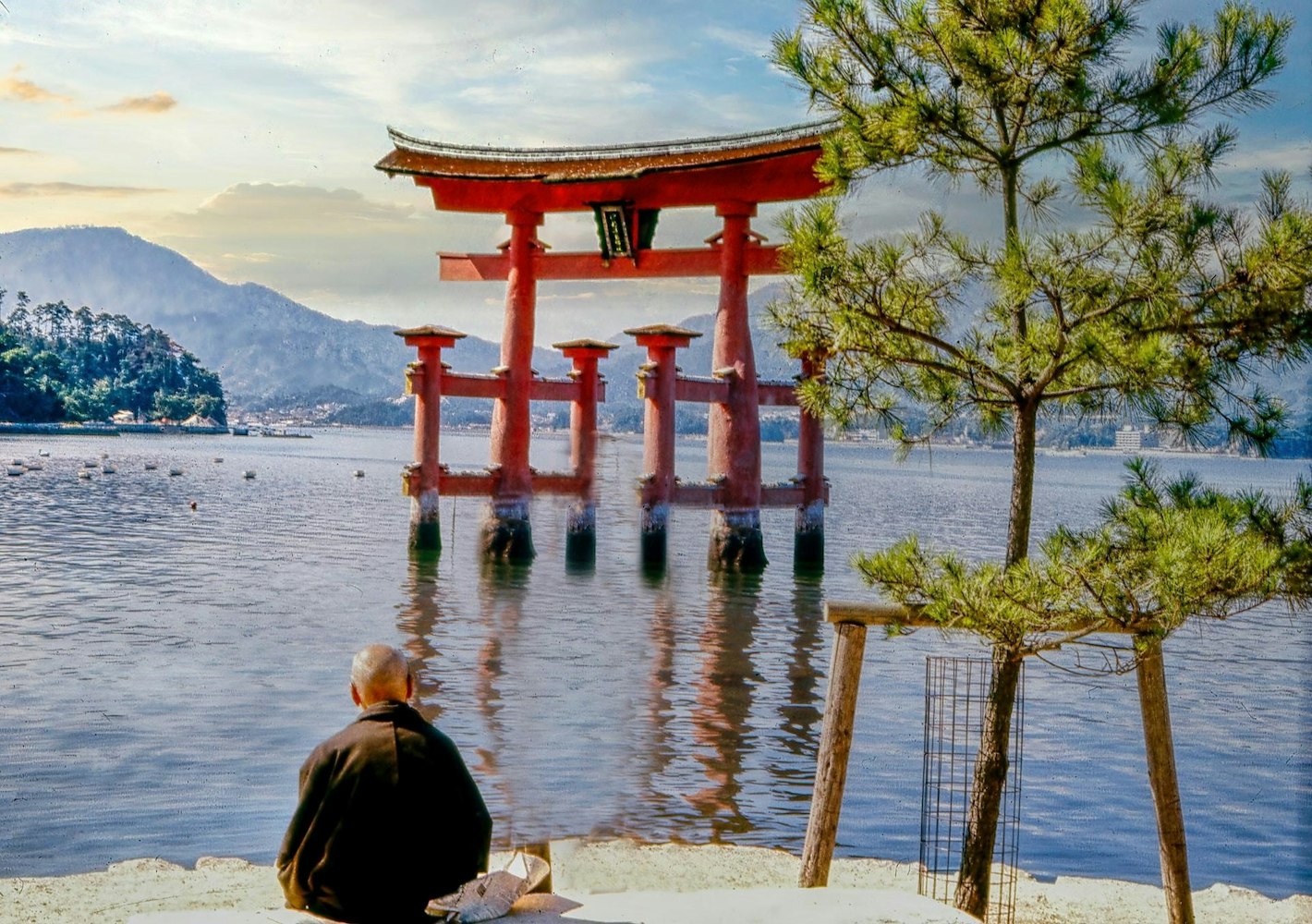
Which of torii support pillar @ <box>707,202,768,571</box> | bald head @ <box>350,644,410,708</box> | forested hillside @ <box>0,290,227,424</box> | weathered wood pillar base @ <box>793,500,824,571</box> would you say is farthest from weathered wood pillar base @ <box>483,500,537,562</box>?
forested hillside @ <box>0,290,227,424</box>

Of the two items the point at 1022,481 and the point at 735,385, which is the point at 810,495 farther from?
the point at 1022,481

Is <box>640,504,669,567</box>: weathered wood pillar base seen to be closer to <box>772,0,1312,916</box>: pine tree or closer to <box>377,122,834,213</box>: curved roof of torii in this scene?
<box>377,122,834,213</box>: curved roof of torii

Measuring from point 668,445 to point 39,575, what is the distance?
1156 cm

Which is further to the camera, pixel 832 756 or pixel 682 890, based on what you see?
pixel 682 890

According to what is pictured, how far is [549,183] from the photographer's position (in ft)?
74.1

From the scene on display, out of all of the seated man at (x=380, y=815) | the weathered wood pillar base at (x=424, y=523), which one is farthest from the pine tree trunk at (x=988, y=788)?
the weathered wood pillar base at (x=424, y=523)

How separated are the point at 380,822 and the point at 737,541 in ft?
64.1

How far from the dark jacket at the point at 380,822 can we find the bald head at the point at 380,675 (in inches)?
1.9

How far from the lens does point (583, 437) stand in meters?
24.5

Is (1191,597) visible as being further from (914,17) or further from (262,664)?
(262,664)

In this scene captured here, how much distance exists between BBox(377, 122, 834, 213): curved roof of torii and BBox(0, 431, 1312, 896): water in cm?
510

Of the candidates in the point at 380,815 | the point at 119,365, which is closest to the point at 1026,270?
the point at 380,815

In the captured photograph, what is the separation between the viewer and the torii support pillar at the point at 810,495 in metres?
23.8

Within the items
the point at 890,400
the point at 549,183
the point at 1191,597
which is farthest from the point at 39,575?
the point at 1191,597
